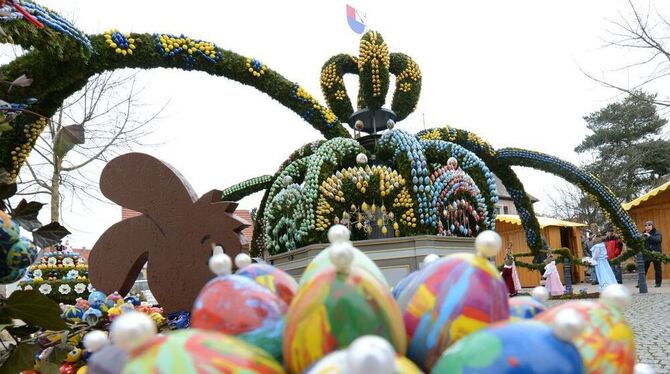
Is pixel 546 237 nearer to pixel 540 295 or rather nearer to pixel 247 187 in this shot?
pixel 247 187

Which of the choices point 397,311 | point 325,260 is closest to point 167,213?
point 325,260

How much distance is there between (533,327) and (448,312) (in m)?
0.15

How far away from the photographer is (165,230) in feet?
8.14

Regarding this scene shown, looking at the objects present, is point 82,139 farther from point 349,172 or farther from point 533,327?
point 349,172

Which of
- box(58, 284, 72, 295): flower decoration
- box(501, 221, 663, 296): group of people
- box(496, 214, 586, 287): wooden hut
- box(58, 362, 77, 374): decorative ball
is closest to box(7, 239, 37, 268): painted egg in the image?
box(58, 362, 77, 374): decorative ball

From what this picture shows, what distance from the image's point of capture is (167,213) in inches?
96.2

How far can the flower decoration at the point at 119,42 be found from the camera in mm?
7304

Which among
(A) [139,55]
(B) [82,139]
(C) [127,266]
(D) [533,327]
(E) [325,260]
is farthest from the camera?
(A) [139,55]

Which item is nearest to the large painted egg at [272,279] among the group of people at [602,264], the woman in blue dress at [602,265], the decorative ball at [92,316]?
the decorative ball at [92,316]

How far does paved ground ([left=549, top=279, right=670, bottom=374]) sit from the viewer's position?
4.60 meters

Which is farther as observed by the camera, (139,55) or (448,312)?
(139,55)

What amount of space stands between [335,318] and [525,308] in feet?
1.35

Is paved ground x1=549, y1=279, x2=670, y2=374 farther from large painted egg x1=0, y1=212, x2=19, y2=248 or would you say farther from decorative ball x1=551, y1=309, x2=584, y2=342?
large painted egg x1=0, y1=212, x2=19, y2=248

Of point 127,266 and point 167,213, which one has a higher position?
point 167,213
